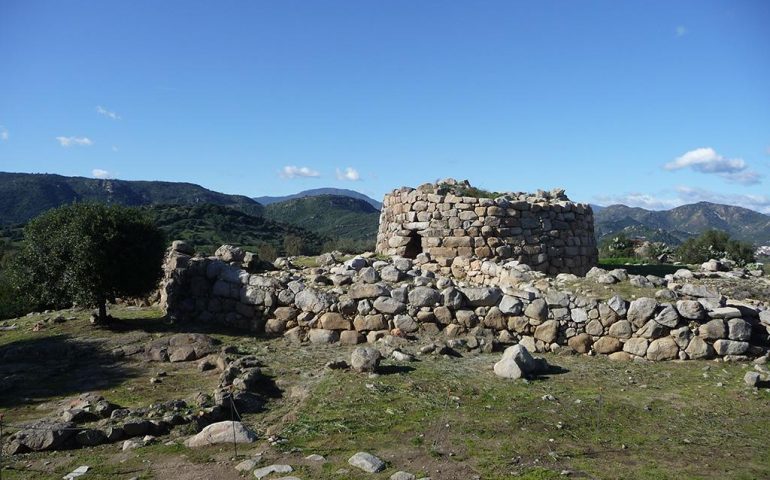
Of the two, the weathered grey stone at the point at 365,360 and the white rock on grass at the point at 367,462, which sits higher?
the weathered grey stone at the point at 365,360

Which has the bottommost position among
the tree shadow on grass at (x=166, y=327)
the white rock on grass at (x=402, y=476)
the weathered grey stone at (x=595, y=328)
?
the white rock on grass at (x=402, y=476)

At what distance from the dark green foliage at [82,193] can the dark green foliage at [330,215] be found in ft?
15.5

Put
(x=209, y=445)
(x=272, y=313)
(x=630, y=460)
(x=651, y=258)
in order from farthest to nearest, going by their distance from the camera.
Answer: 1. (x=651, y=258)
2. (x=272, y=313)
3. (x=209, y=445)
4. (x=630, y=460)

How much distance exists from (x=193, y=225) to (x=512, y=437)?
151 feet

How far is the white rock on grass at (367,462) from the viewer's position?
15.6 ft

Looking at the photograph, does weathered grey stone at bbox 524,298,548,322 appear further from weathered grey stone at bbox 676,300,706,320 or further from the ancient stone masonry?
the ancient stone masonry

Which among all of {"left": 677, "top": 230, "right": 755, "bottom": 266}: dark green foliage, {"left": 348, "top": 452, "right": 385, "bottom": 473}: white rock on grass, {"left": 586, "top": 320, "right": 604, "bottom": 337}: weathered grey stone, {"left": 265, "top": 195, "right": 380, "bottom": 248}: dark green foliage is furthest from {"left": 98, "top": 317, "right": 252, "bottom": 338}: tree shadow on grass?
{"left": 265, "top": 195, "right": 380, "bottom": 248}: dark green foliage

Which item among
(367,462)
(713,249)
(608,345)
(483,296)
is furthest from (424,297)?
(713,249)

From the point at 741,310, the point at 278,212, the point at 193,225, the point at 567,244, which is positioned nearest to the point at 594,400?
the point at 741,310

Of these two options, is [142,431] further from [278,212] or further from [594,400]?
[278,212]

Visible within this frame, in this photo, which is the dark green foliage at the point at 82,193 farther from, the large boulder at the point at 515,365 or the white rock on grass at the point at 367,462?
the white rock on grass at the point at 367,462

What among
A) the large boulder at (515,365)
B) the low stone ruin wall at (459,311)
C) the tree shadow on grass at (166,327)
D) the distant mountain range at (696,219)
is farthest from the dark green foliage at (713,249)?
the distant mountain range at (696,219)

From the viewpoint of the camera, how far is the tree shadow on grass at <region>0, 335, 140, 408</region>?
7555mm

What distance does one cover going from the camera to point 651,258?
2322 centimetres
